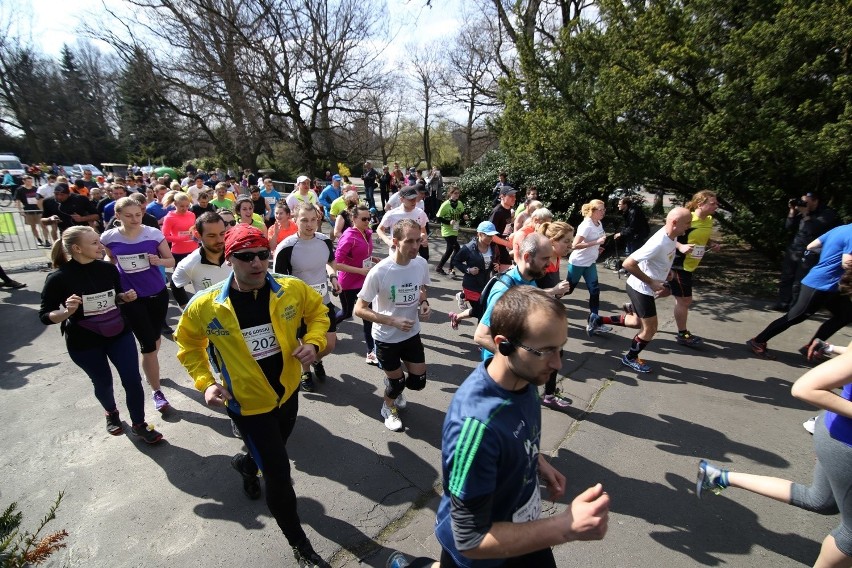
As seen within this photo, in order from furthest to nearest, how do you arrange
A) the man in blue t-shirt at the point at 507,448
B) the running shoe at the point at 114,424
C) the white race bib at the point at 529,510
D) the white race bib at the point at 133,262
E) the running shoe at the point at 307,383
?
1. the running shoe at the point at 307,383
2. the white race bib at the point at 133,262
3. the running shoe at the point at 114,424
4. the white race bib at the point at 529,510
5. the man in blue t-shirt at the point at 507,448

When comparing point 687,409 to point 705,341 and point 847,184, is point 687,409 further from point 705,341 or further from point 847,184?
point 847,184

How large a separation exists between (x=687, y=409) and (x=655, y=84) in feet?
20.2

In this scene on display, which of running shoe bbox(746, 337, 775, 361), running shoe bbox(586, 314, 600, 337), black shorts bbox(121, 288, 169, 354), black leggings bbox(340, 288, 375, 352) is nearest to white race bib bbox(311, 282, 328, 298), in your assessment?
black leggings bbox(340, 288, 375, 352)

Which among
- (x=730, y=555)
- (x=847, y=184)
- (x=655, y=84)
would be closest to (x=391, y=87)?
(x=655, y=84)

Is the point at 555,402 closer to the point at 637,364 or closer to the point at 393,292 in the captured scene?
the point at 637,364

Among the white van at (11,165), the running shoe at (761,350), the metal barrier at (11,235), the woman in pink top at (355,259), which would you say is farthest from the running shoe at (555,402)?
the white van at (11,165)

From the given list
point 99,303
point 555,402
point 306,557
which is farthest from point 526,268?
point 99,303

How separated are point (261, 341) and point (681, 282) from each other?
5.41m

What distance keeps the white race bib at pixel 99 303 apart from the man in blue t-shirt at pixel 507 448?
341 cm

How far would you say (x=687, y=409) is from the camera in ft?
14.6

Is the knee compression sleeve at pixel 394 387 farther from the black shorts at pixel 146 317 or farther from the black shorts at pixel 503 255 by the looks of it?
the black shorts at pixel 503 255

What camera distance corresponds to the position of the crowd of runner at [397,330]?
1513 millimetres

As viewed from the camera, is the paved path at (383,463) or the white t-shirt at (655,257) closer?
the paved path at (383,463)

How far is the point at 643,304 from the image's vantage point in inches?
191
